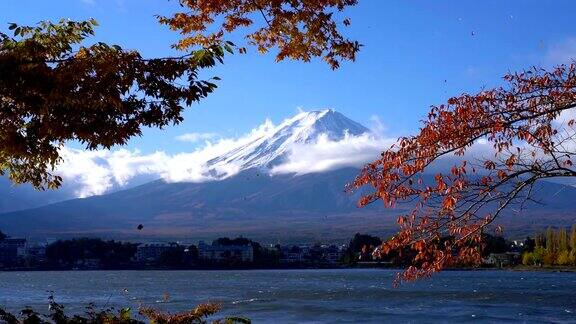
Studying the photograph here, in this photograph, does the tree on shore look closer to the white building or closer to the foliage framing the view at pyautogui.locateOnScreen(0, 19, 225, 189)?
the white building

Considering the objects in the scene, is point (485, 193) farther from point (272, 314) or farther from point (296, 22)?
point (272, 314)

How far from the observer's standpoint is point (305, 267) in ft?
372

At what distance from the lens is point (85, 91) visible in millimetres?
6141

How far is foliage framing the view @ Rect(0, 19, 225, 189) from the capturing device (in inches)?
241

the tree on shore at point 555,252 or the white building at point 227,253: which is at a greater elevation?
the white building at point 227,253

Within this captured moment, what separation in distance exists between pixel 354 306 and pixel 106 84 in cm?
3185

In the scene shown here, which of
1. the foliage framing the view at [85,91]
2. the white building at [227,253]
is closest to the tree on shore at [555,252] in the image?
the white building at [227,253]

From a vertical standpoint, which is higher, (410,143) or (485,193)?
(410,143)

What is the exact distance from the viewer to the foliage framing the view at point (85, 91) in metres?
6.12

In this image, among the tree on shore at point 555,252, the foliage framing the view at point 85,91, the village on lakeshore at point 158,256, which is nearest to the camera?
the foliage framing the view at point 85,91

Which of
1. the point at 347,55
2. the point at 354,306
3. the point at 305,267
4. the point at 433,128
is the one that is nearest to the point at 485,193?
the point at 433,128

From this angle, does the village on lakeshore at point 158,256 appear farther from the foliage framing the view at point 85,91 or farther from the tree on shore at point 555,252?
the foliage framing the view at point 85,91

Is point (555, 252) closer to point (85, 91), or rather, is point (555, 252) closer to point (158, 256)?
point (158, 256)

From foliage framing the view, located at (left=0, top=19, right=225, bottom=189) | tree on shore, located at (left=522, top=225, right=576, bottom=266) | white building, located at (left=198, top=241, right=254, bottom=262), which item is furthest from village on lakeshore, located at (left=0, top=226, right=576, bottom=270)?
foliage framing the view, located at (left=0, top=19, right=225, bottom=189)
